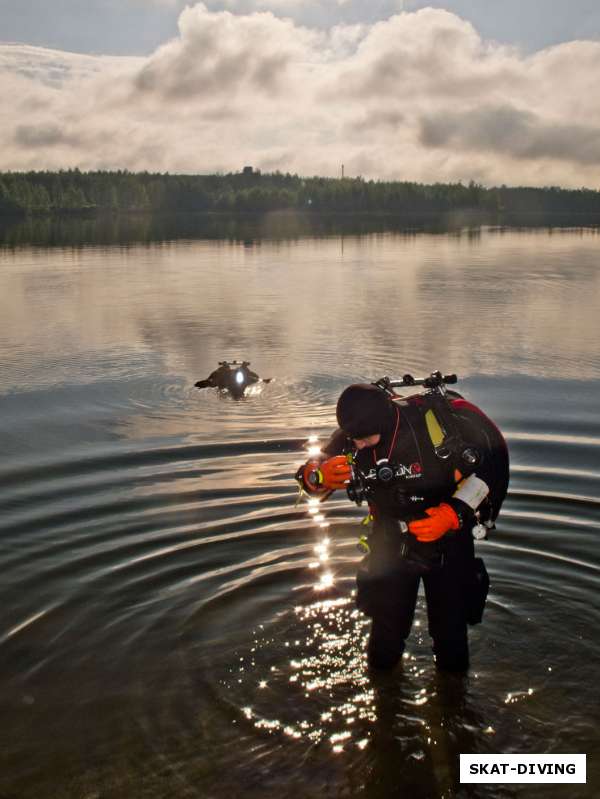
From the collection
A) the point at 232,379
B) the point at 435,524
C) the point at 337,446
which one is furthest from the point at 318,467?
the point at 232,379

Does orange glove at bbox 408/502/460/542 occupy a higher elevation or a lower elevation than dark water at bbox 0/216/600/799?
higher

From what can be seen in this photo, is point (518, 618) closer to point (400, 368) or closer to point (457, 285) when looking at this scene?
point (400, 368)

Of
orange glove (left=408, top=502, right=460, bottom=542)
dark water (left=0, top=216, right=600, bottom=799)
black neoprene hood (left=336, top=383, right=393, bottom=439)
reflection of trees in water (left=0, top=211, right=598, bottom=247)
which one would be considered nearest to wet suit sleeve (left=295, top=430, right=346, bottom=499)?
black neoprene hood (left=336, top=383, right=393, bottom=439)

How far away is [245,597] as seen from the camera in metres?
8.61

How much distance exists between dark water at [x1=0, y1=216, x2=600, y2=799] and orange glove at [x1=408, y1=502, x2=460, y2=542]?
1.49 meters

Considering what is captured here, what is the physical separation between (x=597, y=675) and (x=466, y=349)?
1611 cm

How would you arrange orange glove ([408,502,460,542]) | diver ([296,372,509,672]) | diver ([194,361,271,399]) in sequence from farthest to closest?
1. diver ([194,361,271,399])
2. diver ([296,372,509,672])
3. orange glove ([408,502,460,542])

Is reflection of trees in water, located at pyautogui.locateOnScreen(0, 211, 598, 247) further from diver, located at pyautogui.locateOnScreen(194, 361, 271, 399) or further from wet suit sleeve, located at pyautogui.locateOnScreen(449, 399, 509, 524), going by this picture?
wet suit sleeve, located at pyautogui.locateOnScreen(449, 399, 509, 524)

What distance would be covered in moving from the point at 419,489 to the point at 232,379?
11.5 m

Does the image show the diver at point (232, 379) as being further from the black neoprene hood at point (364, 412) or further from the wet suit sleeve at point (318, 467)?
the black neoprene hood at point (364, 412)

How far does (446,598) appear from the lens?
21.5 ft

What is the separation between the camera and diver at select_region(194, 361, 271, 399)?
17.5 m

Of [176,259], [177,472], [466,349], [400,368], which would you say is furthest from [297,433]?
[176,259]

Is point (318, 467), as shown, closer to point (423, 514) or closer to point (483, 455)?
point (423, 514)
